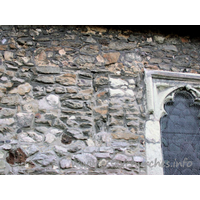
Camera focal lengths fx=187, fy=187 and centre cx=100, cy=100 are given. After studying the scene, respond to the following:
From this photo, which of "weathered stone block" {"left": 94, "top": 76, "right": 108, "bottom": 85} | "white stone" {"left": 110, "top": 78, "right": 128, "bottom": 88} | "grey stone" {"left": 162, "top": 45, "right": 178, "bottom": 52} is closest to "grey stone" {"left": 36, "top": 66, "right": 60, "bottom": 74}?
"weathered stone block" {"left": 94, "top": 76, "right": 108, "bottom": 85}

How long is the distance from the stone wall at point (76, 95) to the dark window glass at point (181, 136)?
1.32ft

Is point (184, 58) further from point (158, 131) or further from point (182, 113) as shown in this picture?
point (158, 131)

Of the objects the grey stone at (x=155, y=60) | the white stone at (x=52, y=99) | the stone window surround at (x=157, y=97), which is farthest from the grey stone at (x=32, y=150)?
the grey stone at (x=155, y=60)

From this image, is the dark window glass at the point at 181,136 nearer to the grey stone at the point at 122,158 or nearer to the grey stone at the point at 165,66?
the grey stone at the point at 165,66

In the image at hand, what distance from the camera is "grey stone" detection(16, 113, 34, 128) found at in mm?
2256

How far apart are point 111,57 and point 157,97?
883mm

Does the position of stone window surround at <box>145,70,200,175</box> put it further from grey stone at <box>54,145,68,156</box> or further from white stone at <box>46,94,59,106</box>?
white stone at <box>46,94,59,106</box>

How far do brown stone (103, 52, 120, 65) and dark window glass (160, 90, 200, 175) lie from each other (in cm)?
102

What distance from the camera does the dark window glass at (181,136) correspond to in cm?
249

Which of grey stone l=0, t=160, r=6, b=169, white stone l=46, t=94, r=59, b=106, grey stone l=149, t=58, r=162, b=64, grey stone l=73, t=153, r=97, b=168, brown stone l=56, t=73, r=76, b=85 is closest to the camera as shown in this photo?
grey stone l=0, t=160, r=6, b=169

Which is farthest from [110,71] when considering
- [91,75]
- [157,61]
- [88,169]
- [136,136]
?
[88,169]

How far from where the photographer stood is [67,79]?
8.34ft

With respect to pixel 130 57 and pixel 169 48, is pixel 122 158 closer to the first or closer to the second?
pixel 130 57

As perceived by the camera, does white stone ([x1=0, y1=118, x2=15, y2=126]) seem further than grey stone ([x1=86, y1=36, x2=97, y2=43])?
No
